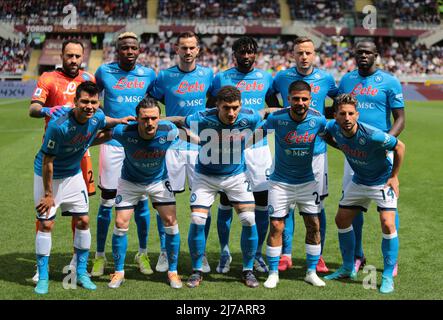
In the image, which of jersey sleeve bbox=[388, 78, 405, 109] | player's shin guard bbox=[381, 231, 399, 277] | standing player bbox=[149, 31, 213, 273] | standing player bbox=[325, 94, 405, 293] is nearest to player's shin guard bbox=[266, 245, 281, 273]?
standing player bbox=[325, 94, 405, 293]

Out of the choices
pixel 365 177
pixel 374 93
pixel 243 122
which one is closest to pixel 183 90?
pixel 243 122

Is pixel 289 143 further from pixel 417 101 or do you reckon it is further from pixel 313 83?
pixel 417 101

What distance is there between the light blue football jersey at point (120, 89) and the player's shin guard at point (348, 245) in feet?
9.20

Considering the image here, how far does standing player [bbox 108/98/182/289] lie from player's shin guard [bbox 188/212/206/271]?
21cm

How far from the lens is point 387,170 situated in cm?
620

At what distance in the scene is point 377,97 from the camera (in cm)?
652

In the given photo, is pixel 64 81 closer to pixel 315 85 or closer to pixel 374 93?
pixel 315 85

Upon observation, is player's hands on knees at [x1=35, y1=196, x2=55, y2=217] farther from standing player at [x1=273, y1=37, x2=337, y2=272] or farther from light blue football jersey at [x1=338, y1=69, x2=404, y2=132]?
light blue football jersey at [x1=338, y1=69, x2=404, y2=132]

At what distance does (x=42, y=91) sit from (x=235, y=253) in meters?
3.16

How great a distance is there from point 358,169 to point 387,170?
320 millimetres

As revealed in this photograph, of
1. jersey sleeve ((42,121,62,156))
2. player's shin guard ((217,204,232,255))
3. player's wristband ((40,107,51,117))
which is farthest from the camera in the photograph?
player's shin guard ((217,204,232,255))

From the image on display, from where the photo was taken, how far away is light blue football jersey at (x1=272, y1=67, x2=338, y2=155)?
6719mm

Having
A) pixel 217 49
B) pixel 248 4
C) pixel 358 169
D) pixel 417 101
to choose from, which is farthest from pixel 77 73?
pixel 248 4

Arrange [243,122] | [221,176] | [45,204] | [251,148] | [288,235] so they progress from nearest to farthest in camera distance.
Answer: [45,204] → [243,122] → [221,176] → [251,148] → [288,235]
